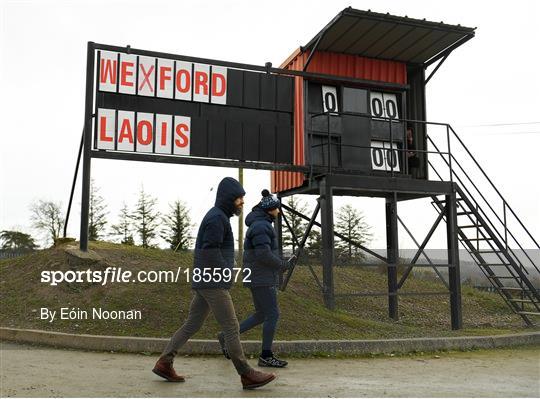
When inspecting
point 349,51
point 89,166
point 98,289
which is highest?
point 349,51

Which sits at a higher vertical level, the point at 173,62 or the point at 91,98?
the point at 173,62

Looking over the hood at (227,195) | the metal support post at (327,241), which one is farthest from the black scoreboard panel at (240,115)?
the hood at (227,195)

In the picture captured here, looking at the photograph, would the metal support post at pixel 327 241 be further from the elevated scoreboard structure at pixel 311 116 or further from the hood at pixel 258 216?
the hood at pixel 258 216

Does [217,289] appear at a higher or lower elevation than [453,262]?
lower

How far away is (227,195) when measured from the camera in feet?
18.9

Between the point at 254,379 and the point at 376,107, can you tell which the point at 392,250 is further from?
the point at 254,379

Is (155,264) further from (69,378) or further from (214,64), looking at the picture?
(69,378)

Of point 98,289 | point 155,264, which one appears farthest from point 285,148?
point 98,289

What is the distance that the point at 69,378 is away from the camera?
5.90 meters

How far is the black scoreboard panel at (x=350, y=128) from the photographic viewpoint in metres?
13.2

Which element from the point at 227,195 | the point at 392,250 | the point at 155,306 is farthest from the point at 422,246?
the point at 227,195

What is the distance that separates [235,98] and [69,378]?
7.88 metres

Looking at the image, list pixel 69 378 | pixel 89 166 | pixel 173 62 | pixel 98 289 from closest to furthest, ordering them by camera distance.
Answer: pixel 69 378 < pixel 98 289 < pixel 89 166 < pixel 173 62

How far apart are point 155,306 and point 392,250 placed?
601cm
